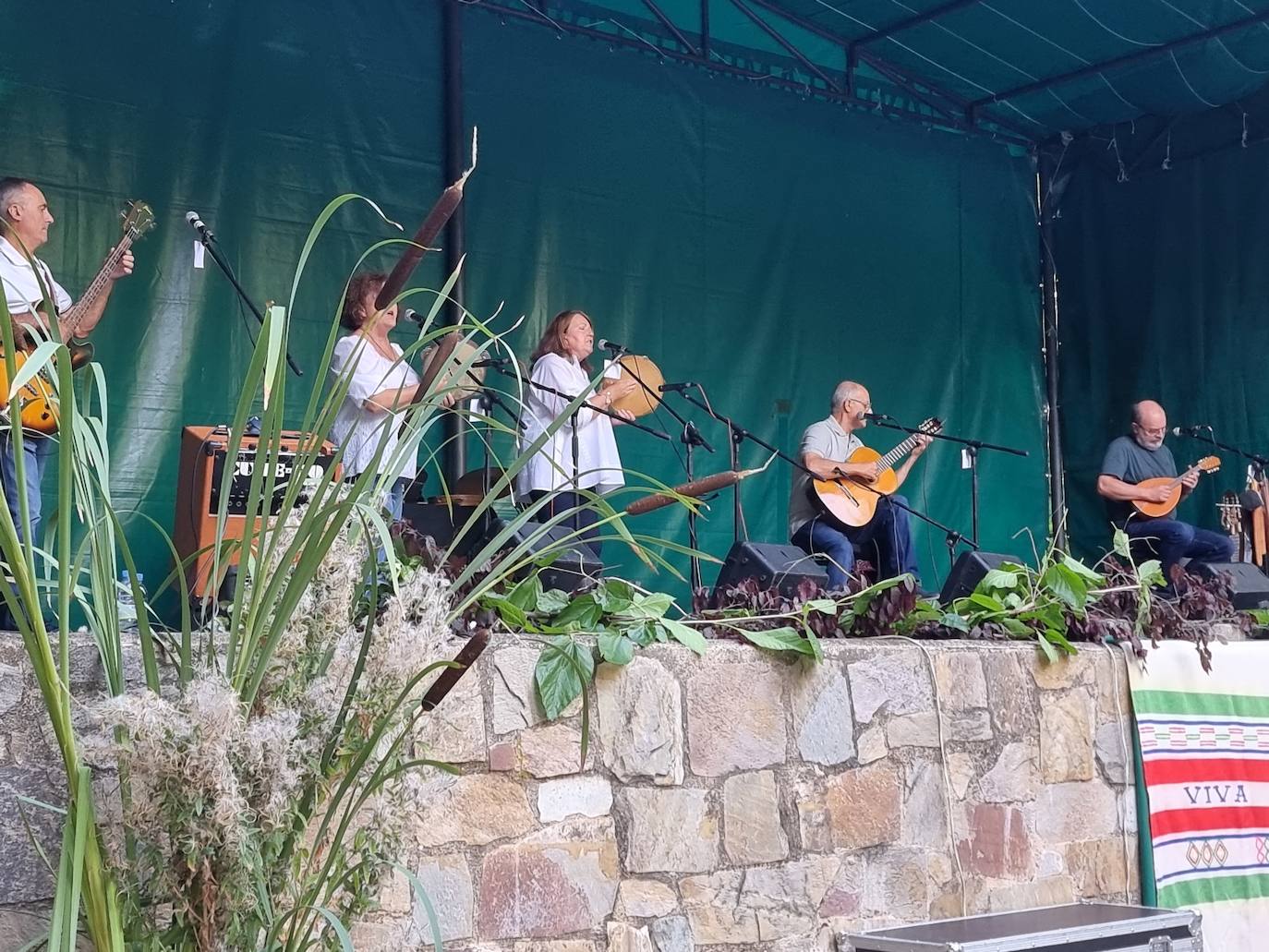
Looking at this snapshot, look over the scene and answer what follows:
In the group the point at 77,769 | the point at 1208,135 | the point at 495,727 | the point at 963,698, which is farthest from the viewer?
the point at 1208,135

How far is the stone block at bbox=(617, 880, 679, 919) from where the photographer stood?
2.35 meters

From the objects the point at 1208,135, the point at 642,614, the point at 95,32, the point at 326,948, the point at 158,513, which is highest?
the point at 1208,135

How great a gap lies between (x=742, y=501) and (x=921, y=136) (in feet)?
7.45

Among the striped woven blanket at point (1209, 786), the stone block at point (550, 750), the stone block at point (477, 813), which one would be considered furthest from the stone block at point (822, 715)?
the striped woven blanket at point (1209, 786)

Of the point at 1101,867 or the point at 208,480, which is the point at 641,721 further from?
the point at 208,480

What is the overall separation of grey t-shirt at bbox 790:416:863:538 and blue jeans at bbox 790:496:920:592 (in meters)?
0.06

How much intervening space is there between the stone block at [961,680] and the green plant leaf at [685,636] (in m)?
0.62

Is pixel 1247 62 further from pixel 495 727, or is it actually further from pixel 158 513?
pixel 495 727

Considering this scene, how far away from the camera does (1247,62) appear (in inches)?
257

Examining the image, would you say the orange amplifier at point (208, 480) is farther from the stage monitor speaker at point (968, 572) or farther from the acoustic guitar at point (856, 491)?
the acoustic guitar at point (856, 491)

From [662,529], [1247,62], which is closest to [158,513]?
[662,529]

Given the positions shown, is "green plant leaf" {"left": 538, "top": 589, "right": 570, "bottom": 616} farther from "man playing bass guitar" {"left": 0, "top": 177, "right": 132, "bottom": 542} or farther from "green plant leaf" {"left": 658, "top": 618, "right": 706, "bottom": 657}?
"man playing bass guitar" {"left": 0, "top": 177, "right": 132, "bottom": 542}

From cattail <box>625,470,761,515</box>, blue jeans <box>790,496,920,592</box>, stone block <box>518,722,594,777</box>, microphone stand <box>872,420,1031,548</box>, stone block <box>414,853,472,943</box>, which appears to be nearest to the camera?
cattail <box>625,470,761,515</box>

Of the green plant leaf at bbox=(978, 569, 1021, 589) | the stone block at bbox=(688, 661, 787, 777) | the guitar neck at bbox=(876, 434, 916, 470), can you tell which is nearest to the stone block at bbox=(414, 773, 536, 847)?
the stone block at bbox=(688, 661, 787, 777)
